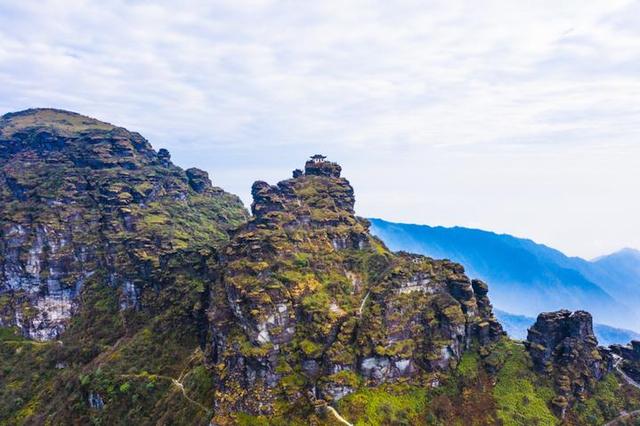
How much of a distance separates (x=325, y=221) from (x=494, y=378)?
181 feet

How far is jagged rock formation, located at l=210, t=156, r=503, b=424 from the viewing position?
290 ft

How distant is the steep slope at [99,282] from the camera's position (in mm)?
105812

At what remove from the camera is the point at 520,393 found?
303ft

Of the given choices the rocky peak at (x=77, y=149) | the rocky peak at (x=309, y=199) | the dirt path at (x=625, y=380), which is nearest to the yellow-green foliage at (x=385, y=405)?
the dirt path at (x=625, y=380)

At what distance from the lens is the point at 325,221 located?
392ft

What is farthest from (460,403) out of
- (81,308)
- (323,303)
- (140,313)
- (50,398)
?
(81,308)

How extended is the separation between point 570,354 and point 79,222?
157973mm

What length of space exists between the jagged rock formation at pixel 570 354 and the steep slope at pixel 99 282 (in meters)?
74.4

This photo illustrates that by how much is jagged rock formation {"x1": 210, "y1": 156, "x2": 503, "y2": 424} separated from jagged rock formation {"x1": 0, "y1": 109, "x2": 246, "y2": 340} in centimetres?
4803

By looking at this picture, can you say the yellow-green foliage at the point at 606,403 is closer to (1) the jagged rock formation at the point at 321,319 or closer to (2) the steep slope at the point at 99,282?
(1) the jagged rock formation at the point at 321,319

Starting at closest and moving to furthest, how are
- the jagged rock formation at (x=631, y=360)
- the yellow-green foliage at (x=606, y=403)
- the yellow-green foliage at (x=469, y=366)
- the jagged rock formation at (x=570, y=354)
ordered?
the yellow-green foliage at (x=606, y=403) < the jagged rock formation at (x=570, y=354) < the yellow-green foliage at (x=469, y=366) < the jagged rock formation at (x=631, y=360)

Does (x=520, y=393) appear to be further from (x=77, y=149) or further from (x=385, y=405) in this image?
(x=77, y=149)

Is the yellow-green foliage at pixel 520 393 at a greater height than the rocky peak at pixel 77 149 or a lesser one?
lesser

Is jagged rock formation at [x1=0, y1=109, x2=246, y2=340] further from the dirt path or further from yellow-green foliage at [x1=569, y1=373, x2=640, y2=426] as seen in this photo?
the dirt path
